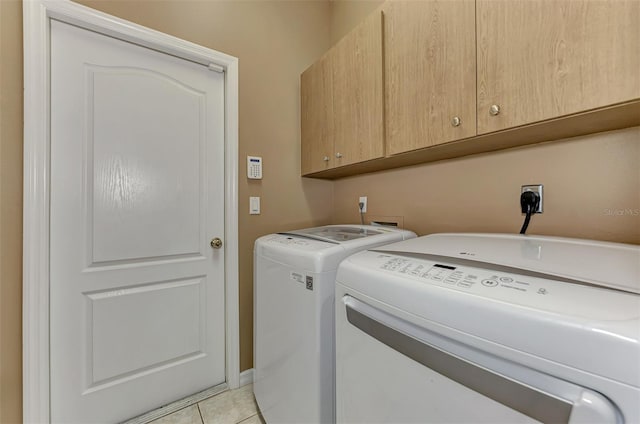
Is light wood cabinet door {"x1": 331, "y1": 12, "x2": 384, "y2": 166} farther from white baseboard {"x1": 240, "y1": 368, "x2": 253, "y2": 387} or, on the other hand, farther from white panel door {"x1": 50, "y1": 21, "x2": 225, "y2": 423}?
white baseboard {"x1": 240, "y1": 368, "x2": 253, "y2": 387}

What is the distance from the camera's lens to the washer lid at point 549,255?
52 centimetres

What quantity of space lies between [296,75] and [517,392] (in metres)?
2.03

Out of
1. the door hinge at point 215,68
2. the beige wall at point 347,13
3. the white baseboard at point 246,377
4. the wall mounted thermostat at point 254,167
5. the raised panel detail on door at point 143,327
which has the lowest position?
the white baseboard at point 246,377

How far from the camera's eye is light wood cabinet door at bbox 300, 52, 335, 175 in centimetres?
160

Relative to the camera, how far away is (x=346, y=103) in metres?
1.46

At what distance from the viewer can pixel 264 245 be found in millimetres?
1262

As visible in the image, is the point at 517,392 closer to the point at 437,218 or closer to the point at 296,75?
the point at 437,218

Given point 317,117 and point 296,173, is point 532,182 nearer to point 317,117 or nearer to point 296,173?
point 317,117

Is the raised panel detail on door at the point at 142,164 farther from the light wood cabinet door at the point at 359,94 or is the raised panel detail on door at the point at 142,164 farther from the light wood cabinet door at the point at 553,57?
the light wood cabinet door at the point at 553,57

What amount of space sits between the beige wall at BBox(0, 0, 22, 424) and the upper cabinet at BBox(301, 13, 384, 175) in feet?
4.60

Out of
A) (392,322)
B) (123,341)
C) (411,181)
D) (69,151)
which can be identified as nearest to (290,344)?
(392,322)

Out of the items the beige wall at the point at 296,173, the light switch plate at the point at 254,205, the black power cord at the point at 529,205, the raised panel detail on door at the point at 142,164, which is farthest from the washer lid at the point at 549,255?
the raised panel detail on door at the point at 142,164

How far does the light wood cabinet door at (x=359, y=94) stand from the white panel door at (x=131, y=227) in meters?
0.76

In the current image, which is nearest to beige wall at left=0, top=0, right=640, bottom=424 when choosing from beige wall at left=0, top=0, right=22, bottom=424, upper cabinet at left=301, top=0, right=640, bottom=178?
beige wall at left=0, top=0, right=22, bottom=424
